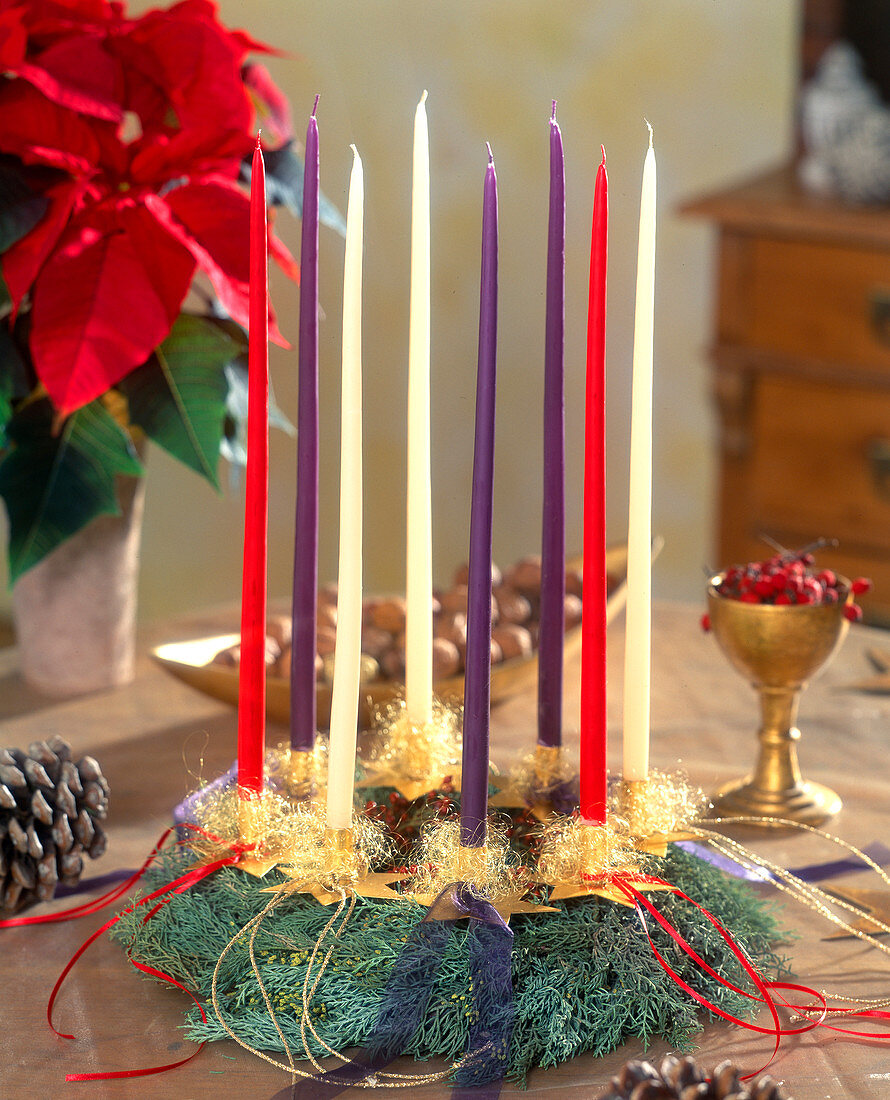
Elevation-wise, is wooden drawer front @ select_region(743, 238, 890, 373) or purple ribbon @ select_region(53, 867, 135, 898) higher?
wooden drawer front @ select_region(743, 238, 890, 373)

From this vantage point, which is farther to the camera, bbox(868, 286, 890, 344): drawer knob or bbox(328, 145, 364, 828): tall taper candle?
bbox(868, 286, 890, 344): drawer knob

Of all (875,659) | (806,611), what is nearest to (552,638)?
(806,611)

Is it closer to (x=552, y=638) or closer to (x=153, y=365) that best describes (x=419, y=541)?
(x=552, y=638)

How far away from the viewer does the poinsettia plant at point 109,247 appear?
73cm

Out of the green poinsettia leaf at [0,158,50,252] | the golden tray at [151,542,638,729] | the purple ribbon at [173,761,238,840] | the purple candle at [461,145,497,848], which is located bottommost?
the purple ribbon at [173,761,238,840]

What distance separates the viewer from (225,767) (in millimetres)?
767

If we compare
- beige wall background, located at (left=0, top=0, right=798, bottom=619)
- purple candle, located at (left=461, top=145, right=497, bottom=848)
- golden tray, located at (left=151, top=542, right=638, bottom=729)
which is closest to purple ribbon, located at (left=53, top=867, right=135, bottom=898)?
golden tray, located at (left=151, top=542, right=638, bottom=729)

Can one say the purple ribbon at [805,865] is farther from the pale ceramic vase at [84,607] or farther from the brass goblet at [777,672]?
the pale ceramic vase at [84,607]

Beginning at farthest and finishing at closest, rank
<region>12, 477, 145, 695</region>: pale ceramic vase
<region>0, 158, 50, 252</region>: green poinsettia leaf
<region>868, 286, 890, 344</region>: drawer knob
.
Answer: <region>868, 286, 890, 344</region>: drawer knob < <region>12, 477, 145, 695</region>: pale ceramic vase < <region>0, 158, 50, 252</region>: green poinsettia leaf

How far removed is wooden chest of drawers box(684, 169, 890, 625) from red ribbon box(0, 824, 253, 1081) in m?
1.42

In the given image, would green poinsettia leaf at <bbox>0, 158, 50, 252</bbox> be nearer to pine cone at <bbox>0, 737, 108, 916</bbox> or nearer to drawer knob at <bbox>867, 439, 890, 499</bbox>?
pine cone at <bbox>0, 737, 108, 916</bbox>

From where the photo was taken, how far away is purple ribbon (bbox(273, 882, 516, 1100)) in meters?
0.50

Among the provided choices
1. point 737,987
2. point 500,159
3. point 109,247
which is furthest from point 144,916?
point 500,159

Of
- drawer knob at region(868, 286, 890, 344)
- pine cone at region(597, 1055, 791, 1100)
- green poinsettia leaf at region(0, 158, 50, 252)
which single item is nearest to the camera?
pine cone at region(597, 1055, 791, 1100)
